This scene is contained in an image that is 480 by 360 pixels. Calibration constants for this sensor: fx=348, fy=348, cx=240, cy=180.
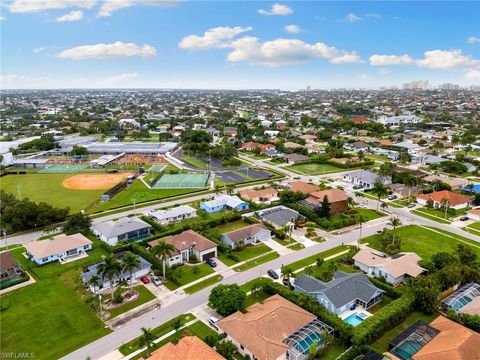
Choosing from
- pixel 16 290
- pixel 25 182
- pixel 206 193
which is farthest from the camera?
pixel 25 182

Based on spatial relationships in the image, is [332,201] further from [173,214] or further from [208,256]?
[173,214]

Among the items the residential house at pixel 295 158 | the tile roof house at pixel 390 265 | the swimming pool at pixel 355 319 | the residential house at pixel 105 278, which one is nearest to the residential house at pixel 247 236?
the residential house at pixel 105 278

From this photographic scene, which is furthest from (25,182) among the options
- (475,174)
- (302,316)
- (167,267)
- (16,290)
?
(475,174)

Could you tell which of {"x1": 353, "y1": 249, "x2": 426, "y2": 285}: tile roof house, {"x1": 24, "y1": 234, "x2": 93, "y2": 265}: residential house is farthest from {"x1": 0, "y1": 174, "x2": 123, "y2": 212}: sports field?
{"x1": 353, "y1": 249, "x2": 426, "y2": 285}: tile roof house

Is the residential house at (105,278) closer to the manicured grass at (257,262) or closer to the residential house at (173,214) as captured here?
the manicured grass at (257,262)

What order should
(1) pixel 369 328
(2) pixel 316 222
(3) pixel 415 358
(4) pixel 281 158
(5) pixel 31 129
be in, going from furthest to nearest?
(5) pixel 31 129 → (4) pixel 281 158 → (2) pixel 316 222 → (1) pixel 369 328 → (3) pixel 415 358

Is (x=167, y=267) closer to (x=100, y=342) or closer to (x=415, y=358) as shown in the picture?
(x=100, y=342)
